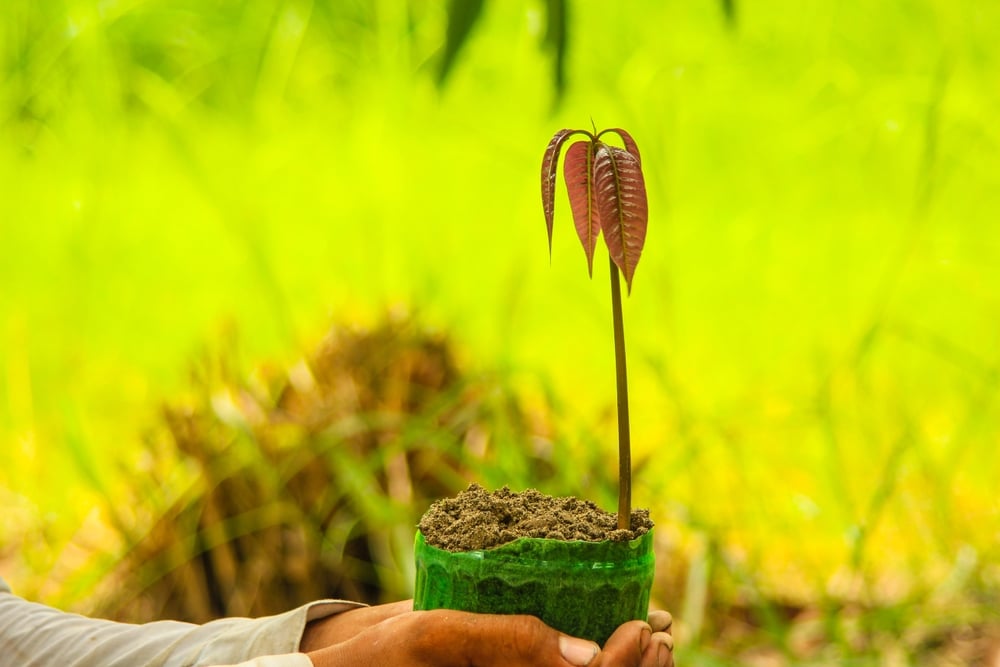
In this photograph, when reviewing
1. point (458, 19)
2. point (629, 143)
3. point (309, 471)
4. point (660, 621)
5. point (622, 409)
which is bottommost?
point (309, 471)

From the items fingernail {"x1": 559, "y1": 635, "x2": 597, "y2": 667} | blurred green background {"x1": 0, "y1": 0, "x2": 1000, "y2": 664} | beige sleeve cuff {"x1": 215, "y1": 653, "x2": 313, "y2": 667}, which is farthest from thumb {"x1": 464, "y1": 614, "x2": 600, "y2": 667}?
blurred green background {"x1": 0, "y1": 0, "x2": 1000, "y2": 664}

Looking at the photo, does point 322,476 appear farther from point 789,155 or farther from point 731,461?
point 789,155

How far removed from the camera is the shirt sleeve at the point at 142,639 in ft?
1.95

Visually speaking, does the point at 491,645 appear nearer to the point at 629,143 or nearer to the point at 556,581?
the point at 556,581

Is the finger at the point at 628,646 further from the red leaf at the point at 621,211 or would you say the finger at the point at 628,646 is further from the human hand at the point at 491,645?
the red leaf at the point at 621,211

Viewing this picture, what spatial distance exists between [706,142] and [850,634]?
2.02 feet

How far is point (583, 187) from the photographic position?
0.43m

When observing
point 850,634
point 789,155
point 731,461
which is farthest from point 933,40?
point 850,634

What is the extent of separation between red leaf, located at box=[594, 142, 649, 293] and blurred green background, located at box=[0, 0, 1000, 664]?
0.67 m

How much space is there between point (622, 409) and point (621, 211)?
0.27 ft

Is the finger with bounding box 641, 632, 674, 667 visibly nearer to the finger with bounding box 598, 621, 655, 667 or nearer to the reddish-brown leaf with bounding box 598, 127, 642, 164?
the finger with bounding box 598, 621, 655, 667

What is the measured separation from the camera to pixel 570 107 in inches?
53.1

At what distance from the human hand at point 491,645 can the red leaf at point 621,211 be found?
0.15m

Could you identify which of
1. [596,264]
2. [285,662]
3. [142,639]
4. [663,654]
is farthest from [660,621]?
[596,264]
